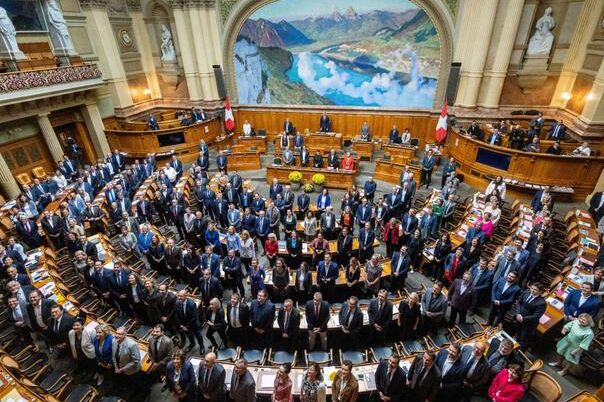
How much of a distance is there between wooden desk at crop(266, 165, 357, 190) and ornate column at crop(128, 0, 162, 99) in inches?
382

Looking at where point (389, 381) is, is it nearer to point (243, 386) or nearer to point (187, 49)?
point (243, 386)

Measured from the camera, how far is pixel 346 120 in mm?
16500

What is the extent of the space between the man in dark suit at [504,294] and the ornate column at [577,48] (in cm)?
1093

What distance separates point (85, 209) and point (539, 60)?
16.8m


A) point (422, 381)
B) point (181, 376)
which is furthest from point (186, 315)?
point (422, 381)

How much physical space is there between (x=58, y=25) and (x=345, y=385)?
17.0 metres

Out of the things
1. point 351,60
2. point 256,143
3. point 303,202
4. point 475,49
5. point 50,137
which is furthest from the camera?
point 256,143

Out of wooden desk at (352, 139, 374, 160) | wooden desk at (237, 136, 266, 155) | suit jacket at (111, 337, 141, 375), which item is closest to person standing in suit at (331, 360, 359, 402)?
suit jacket at (111, 337, 141, 375)

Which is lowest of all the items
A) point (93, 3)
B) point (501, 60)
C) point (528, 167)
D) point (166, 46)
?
point (528, 167)

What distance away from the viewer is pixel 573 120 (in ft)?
40.2

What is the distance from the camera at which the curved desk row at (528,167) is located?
33.6 feet

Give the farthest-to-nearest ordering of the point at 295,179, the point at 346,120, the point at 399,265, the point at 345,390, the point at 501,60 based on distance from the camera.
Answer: the point at 346,120, the point at 501,60, the point at 295,179, the point at 399,265, the point at 345,390

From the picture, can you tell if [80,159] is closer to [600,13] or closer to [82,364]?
[82,364]

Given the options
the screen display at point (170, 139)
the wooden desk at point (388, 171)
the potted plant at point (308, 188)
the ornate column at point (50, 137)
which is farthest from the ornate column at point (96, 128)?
the wooden desk at point (388, 171)
